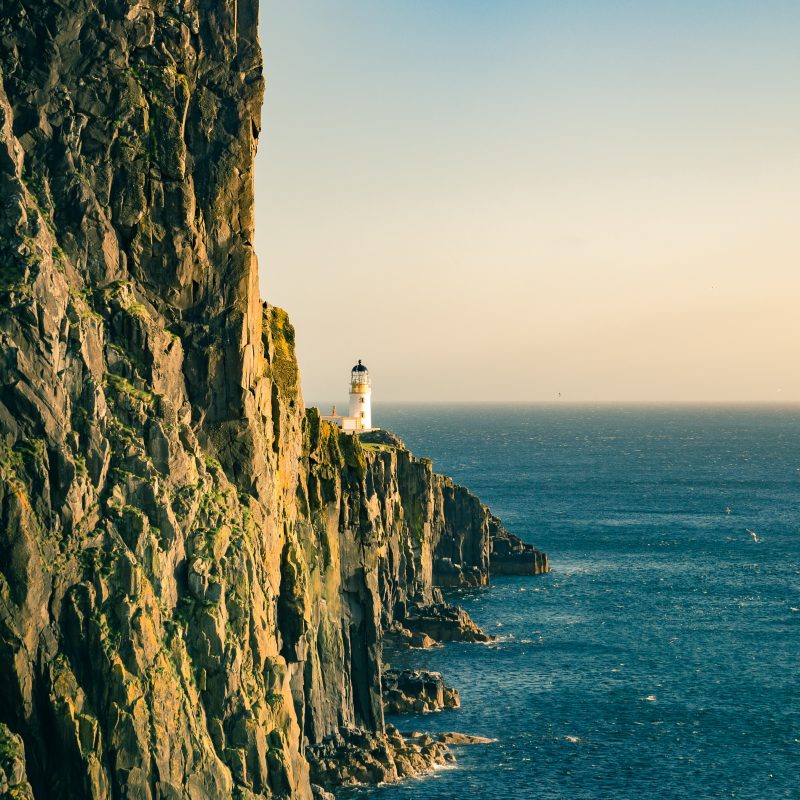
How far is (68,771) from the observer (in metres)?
50.4

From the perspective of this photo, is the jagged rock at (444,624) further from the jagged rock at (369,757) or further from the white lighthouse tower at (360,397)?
the white lighthouse tower at (360,397)

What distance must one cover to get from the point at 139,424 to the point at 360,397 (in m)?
123

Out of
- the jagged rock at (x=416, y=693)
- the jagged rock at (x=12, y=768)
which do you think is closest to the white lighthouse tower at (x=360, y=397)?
the jagged rock at (x=416, y=693)

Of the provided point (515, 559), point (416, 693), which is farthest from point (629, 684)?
point (515, 559)

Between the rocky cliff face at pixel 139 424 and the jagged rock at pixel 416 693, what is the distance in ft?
84.8

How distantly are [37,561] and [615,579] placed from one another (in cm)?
11560

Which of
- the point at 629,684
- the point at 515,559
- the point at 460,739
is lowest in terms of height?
the point at 460,739

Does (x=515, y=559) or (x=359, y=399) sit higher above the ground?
(x=359, y=399)

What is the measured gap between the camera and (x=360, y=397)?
7067 inches

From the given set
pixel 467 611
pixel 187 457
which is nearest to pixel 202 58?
pixel 187 457

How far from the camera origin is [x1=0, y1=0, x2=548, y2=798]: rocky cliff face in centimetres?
5106

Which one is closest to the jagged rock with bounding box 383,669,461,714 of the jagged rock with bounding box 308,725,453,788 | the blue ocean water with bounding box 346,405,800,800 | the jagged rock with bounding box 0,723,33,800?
the blue ocean water with bounding box 346,405,800,800

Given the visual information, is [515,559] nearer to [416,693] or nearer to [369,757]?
[416,693]

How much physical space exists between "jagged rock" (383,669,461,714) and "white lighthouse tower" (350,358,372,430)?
80489mm
